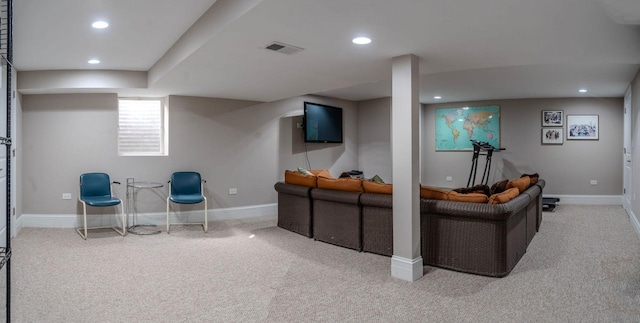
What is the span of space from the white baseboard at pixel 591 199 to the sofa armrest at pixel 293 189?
573 cm

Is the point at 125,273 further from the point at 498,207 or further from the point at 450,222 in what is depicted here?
the point at 498,207

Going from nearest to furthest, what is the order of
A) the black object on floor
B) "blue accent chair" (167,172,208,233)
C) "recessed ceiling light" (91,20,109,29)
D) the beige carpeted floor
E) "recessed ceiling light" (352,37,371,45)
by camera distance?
1. the beige carpeted floor
2. "recessed ceiling light" (352,37,371,45)
3. "recessed ceiling light" (91,20,109,29)
4. "blue accent chair" (167,172,208,233)
5. the black object on floor

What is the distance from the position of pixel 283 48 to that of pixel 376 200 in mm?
1813

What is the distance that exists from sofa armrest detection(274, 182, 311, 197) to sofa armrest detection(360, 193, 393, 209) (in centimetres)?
96

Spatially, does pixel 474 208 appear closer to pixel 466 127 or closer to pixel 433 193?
pixel 433 193

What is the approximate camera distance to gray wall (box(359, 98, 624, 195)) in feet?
25.2

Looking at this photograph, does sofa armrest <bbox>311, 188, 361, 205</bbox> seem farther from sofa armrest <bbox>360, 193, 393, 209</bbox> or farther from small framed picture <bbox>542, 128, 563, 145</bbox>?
small framed picture <bbox>542, 128, 563, 145</bbox>

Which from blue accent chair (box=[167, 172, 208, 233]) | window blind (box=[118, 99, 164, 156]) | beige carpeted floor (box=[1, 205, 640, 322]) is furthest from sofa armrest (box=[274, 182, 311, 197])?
window blind (box=[118, 99, 164, 156])

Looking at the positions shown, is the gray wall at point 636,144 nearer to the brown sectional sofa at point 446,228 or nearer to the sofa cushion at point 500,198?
the brown sectional sofa at point 446,228

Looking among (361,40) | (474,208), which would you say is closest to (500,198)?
(474,208)

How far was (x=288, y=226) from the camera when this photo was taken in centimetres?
541

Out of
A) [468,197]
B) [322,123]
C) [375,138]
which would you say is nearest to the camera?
[468,197]

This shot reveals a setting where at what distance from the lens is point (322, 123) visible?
7.36 meters

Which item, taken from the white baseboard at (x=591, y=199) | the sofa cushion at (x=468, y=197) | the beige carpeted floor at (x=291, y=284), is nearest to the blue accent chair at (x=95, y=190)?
the beige carpeted floor at (x=291, y=284)
